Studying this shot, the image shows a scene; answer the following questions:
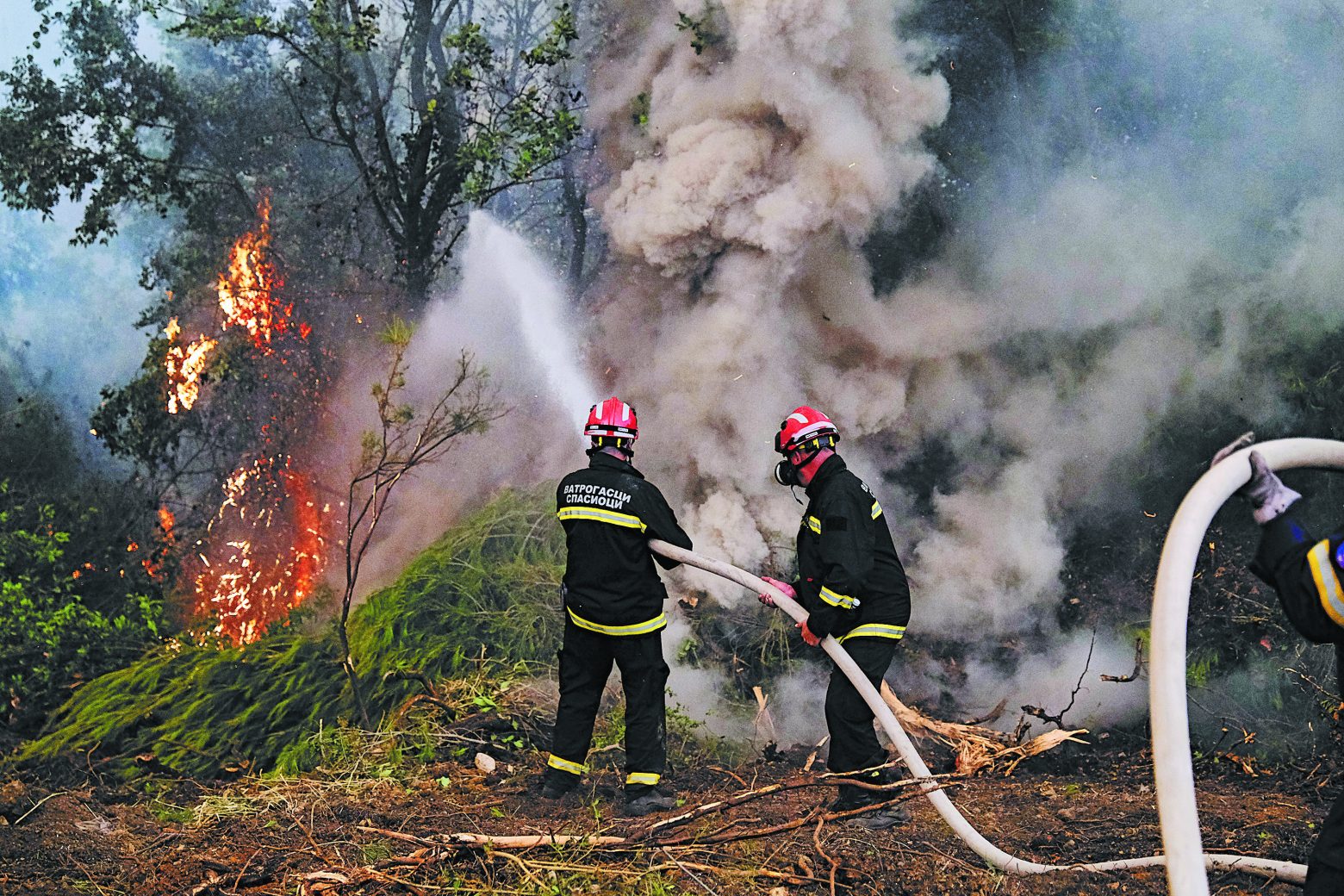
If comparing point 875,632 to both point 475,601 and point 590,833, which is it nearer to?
point 590,833

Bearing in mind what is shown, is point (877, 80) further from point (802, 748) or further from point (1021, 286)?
point (802, 748)

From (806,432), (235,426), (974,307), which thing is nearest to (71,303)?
(235,426)

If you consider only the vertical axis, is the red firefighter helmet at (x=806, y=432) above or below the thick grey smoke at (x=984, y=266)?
below

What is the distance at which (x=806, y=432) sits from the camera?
5.94m

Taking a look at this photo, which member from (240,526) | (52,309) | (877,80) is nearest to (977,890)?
(877,80)

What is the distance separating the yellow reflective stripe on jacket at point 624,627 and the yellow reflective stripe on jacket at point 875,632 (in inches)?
42.2

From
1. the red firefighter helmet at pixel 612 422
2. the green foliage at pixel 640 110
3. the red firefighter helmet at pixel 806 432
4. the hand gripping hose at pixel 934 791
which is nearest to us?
the hand gripping hose at pixel 934 791

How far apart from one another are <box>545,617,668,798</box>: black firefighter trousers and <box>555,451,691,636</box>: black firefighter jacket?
14 cm

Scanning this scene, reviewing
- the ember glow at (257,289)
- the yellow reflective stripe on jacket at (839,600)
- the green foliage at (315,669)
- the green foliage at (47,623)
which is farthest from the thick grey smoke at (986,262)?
the green foliage at (47,623)

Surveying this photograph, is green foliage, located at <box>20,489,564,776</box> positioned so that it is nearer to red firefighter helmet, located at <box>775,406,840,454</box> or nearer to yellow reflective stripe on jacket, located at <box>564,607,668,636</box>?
yellow reflective stripe on jacket, located at <box>564,607,668,636</box>

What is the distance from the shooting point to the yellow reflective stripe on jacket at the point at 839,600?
221 inches

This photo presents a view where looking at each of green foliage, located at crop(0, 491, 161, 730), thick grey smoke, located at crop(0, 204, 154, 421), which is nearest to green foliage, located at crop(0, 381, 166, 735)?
green foliage, located at crop(0, 491, 161, 730)

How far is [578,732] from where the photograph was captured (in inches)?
255

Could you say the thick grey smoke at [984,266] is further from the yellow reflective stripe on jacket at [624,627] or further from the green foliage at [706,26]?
the yellow reflective stripe on jacket at [624,627]
